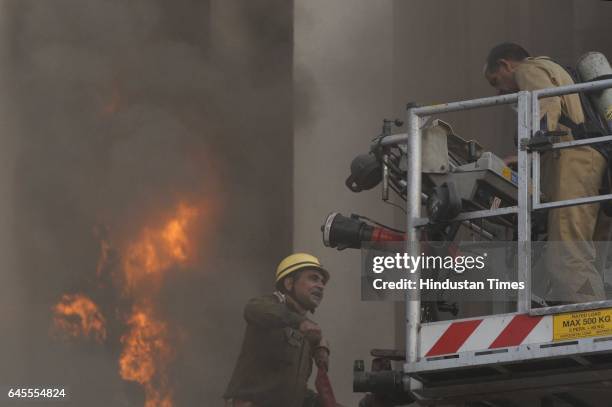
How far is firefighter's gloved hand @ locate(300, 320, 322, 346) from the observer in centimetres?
717

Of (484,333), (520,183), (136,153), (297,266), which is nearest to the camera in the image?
(484,333)

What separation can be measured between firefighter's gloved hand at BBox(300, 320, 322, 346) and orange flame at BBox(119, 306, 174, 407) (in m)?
2.27

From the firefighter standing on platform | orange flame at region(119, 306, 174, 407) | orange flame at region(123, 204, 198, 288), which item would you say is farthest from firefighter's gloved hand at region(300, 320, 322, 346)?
orange flame at region(123, 204, 198, 288)

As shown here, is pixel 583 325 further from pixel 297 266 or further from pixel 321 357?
pixel 297 266

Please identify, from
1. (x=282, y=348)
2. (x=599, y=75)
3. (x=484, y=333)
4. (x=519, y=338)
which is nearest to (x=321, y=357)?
(x=282, y=348)

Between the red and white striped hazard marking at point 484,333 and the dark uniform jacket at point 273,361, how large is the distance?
9.73 feet

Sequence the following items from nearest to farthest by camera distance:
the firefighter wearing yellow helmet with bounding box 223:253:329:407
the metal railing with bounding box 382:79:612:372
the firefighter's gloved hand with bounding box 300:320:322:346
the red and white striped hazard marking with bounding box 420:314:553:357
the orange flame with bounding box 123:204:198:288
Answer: the red and white striped hazard marking with bounding box 420:314:553:357, the metal railing with bounding box 382:79:612:372, the firefighter's gloved hand with bounding box 300:320:322:346, the firefighter wearing yellow helmet with bounding box 223:253:329:407, the orange flame with bounding box 123:204:198:288

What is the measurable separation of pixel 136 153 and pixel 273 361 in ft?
9.88

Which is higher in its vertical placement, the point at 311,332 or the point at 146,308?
the point at 146,308

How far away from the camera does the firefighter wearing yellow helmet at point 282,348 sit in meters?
8.32

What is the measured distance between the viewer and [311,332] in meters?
7.26

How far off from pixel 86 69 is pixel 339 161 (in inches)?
95.8

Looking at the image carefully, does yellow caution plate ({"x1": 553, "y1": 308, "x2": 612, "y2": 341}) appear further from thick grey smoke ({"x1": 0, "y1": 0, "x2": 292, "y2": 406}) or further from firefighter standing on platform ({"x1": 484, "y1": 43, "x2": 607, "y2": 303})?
thick grey smoke ({"x1": 0, "y1": 0, "x2": 292, "y2": 406})

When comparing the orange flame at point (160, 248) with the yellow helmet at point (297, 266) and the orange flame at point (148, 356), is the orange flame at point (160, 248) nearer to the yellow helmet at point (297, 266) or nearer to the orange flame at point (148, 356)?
the orange flame at point (148, 356)
